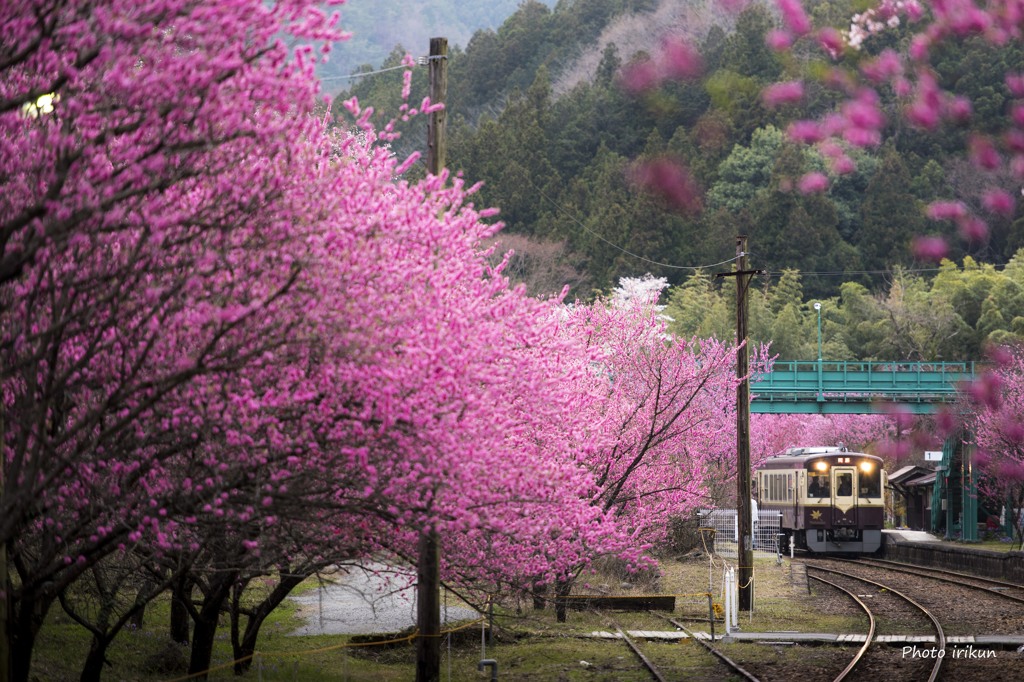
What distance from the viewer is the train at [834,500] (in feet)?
132

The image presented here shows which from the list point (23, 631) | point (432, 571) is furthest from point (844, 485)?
point (23, 631)

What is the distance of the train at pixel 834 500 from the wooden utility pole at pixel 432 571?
91.2ft

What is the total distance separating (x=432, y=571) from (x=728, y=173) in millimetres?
75049

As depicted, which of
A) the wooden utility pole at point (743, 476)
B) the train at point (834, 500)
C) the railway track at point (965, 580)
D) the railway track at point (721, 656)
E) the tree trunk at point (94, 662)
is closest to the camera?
the tree trunk at point (94, 662)

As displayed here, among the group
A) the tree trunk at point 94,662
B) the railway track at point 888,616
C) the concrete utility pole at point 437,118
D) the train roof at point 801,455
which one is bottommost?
the railway track at point 888,616

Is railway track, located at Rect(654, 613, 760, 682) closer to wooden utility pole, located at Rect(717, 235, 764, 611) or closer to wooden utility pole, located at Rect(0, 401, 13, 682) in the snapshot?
wooden utility pole, located at Rect(717, 235, 764, 611)

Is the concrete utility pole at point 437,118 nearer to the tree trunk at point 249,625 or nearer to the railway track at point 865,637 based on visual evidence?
the tree trunk at point 249,625

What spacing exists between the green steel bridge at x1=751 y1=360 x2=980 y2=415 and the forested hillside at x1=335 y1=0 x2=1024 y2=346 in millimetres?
16638

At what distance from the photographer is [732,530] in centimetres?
4197

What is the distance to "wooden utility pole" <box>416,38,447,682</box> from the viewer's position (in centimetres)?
1234

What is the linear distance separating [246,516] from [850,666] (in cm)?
983

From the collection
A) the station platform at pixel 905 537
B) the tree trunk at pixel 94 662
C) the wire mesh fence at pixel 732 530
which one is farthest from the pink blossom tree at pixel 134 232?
the station platform at pixel 905 537

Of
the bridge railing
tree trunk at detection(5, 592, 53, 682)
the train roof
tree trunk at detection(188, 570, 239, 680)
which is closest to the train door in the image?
the train roof

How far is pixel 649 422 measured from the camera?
24.0 metres
